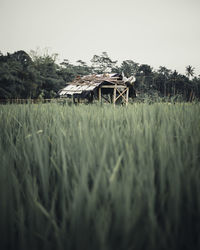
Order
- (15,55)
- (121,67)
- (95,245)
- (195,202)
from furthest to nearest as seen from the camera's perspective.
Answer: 1. (121,67)
2. (15,55)
3. (195,202)
4. (95,245)

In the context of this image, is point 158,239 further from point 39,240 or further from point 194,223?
point 39,240

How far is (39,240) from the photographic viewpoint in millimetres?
378

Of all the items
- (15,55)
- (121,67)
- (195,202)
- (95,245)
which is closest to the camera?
(95,245)

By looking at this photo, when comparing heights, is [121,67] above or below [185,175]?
above

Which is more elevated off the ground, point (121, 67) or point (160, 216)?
point (121, 67)

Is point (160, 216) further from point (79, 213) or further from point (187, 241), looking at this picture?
point (79, 213)

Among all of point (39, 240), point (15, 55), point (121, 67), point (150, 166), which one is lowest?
point (39, 240)

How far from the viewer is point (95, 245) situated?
0.31m

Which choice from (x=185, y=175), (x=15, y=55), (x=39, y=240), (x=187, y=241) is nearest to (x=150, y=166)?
(x=185, y=175)

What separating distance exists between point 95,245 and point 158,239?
12 centimetres

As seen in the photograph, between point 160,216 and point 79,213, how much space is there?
0.21 meters

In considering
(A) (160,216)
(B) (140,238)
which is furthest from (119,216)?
(A) (160,216)

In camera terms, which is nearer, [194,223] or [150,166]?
[194,223]

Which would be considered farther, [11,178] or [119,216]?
[11,178]
